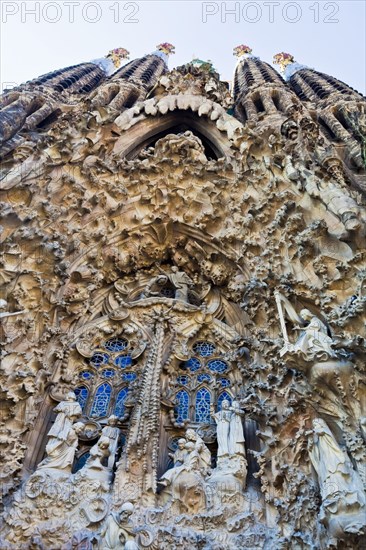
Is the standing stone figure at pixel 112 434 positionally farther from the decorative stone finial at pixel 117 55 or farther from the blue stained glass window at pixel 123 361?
the decorative stone finial at pixel 117 55

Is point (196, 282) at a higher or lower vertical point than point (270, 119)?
lower

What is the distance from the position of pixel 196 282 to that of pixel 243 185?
70.5 inches

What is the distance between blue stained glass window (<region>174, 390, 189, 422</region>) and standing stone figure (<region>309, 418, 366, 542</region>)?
2069 millimetres

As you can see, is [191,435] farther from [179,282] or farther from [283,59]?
[283,59]

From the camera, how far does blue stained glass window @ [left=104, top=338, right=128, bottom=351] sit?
8203mm

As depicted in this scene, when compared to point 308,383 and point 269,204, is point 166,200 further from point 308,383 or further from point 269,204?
point 308,383

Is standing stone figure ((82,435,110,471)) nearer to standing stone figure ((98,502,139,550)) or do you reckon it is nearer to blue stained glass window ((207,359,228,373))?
standing stone figure ((98,502,139,550))

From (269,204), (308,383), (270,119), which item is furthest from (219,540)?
(270,119)

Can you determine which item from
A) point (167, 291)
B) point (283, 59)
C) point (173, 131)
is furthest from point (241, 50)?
point (167, 291)

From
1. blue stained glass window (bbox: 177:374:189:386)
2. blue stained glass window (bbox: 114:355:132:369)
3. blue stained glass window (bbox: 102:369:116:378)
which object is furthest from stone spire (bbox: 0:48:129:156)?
blue stained glass window (bbox: 177:374:189:386)

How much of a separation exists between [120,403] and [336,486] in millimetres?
3243

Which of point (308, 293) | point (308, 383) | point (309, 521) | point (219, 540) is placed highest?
point (308, 293)

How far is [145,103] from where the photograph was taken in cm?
1269

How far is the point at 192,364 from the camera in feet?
25.9
